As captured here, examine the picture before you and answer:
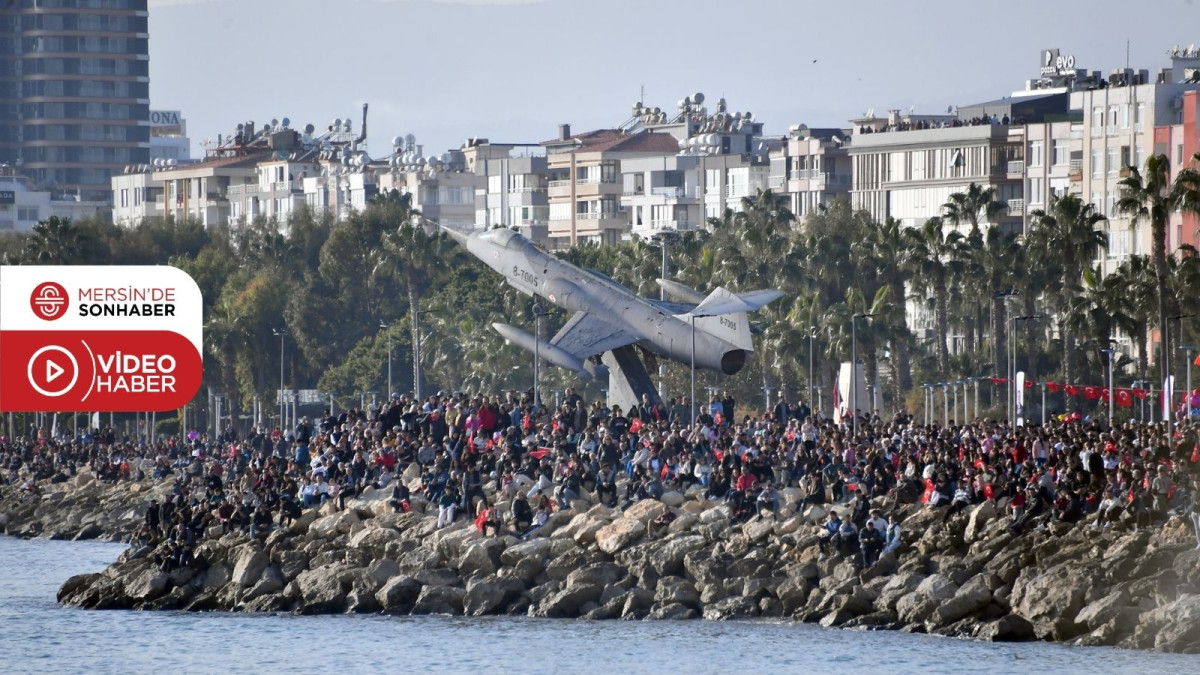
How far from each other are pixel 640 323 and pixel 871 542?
1856 centimetres

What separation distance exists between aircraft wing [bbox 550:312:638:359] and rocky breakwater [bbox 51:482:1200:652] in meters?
8.34

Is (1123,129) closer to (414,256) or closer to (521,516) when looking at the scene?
(414,256)

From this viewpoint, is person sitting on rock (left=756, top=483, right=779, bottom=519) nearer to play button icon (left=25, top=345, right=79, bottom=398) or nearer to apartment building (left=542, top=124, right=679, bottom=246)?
play button icon (left=25, top=345, right=79, bottom=398)

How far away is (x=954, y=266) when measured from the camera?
90.2m

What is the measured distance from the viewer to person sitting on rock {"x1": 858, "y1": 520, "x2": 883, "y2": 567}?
1940 inches

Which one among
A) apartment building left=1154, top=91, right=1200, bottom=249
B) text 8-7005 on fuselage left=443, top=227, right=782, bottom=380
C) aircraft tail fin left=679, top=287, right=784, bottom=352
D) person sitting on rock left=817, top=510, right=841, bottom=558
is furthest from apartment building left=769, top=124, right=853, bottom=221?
person sitting on rock left=817, top=510, right=841, bottom=558

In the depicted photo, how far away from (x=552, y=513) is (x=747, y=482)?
520 centimetres

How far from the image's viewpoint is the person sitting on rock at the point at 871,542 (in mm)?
49281

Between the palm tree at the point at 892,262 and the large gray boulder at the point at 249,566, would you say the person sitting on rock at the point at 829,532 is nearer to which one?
the large gray boulder at the point at 249,566

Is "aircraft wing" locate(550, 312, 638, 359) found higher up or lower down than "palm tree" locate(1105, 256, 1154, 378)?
lower down

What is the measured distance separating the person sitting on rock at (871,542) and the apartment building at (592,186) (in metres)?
90.4

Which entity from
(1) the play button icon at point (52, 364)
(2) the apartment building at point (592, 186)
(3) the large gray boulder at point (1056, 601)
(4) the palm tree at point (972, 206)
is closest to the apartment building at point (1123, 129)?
(4) the palm tree at point (972, 206)

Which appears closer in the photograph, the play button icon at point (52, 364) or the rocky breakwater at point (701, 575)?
the rocky breakwater at point (701, 575)

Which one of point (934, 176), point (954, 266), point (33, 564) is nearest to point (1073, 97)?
point (934, 176)
